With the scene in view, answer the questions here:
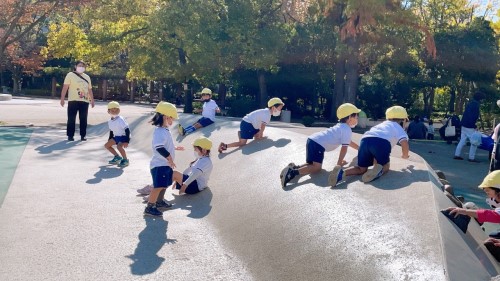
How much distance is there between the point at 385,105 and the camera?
33.1 m

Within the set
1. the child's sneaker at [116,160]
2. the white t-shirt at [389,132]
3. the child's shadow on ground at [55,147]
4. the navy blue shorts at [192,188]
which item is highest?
the white t-shirt at [389,132]

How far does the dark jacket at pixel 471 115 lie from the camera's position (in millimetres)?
14211

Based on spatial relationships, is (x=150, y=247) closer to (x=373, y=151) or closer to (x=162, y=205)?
(x=162, y=205)

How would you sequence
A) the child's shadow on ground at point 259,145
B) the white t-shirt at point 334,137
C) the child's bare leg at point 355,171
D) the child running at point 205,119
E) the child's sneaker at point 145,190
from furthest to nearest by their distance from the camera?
the child running at point 205,119 → the child's shadow on ground at point 259,145 → the child's sneaker at point 145,190 → the white t-shirt at point 334,137 → the child's bare leg at point 355,171

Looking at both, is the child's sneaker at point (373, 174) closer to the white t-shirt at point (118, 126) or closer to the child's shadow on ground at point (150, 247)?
the child's shadow on ground at point (150, 247)

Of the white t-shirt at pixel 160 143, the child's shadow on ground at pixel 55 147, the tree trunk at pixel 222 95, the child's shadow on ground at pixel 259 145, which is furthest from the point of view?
the tree trunk at pixel 222 95

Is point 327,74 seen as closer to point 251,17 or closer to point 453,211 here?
point 251,17

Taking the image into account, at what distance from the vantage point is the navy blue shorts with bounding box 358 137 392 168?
6.36 m

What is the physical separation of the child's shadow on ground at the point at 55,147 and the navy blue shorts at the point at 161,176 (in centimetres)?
553

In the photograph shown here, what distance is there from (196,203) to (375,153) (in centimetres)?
259

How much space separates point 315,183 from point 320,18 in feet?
85.3

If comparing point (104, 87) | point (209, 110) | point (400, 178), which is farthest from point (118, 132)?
point (104, 87)

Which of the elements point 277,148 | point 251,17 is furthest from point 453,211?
point 251,17

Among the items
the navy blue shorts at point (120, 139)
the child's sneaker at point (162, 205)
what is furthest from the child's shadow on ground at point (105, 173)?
A: the child's sneaker at point (162, 205)
